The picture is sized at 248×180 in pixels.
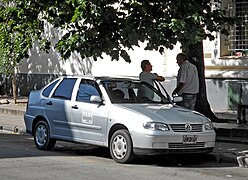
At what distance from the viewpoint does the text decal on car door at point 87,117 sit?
11.3 meters

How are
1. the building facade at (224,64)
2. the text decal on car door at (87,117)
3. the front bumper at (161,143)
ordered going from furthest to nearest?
the building facade at (224,64), the text decal on car door at (87,117), the front bumper at (161,143)

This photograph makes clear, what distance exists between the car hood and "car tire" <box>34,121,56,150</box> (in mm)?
2103

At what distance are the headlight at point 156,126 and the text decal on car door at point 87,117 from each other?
136 centimetres

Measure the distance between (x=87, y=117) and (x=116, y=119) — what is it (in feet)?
2.75

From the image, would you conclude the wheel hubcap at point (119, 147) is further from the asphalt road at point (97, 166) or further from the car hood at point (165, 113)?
the car hood at point (165, 113)

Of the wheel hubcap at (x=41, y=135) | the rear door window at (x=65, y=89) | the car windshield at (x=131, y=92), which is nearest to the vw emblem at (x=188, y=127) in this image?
the car windshield at (x=131, y=92)

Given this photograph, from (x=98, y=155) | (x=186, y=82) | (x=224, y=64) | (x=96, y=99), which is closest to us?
(x=96, y=99)

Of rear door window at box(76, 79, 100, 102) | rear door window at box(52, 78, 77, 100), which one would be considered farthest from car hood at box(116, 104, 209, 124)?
rear door window at box(52, 78, 77, 100)

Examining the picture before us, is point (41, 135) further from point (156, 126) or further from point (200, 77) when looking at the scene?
point (200, 77)

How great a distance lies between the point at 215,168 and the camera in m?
10.7

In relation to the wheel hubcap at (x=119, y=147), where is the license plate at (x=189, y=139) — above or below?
above

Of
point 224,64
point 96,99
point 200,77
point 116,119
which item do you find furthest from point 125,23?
point 224,64

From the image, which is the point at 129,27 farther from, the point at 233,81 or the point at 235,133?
the point at 233,81

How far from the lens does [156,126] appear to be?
33.9ft
